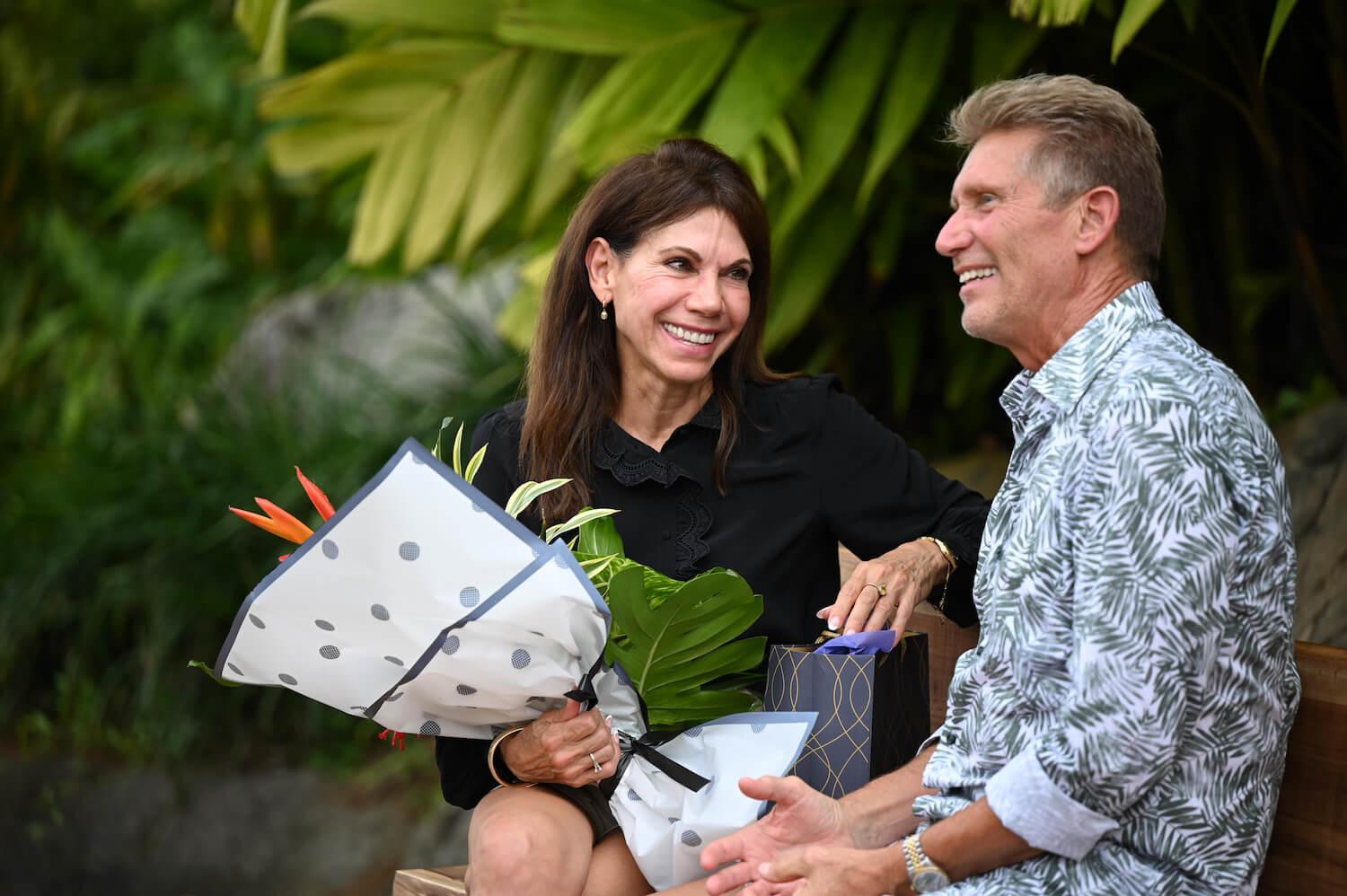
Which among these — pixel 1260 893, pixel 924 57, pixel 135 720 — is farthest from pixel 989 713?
pixel 135 720

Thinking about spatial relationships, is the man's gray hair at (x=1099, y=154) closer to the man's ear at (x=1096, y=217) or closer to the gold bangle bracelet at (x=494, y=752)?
the man's ear at (x=1096, y=217)

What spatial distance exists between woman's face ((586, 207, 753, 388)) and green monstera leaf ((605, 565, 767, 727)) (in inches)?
21.3

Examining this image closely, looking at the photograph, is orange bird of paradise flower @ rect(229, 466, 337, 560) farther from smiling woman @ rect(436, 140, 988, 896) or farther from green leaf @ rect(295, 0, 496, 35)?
green leaf @ rect(295, 0, 496, 35)

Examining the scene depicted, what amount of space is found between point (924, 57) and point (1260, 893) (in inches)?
91.2

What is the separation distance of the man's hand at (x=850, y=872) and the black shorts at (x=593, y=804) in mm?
512

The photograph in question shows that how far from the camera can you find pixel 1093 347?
1591 mm

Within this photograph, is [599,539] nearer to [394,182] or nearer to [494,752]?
[494,752]

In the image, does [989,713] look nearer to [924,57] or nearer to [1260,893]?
[1260,893]

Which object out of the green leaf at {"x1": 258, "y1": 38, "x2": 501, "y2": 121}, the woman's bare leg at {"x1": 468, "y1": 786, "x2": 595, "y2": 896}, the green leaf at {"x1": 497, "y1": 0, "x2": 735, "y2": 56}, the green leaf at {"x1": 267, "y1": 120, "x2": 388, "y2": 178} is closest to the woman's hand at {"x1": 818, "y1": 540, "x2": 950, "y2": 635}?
the woman's bare leg at {"x1": 468, "y1": 786, "x2": 595, "y2": 896}

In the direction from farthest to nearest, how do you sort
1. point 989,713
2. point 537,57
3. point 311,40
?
point 311,40
point 537,57
point 989,713

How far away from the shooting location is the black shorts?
2.06 metres

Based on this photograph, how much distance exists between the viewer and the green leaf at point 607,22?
3512mm

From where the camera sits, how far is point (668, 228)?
238 centimetres

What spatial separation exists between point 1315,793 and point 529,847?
3.44 feet
